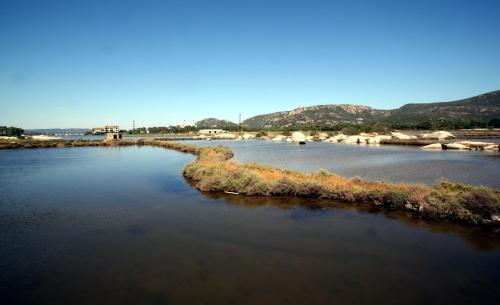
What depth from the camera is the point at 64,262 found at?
11.7 metres

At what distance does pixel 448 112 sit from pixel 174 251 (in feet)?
713

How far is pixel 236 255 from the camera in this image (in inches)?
480

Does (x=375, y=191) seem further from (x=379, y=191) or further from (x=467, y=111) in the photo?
(x=467, y=111)

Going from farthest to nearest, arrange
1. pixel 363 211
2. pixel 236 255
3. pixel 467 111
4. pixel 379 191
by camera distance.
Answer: pixel 467 111
pixel 379 191
pixel 363 211
pixel 236 255

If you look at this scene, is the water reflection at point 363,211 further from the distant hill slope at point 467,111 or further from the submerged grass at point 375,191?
the distant hill slope at point 467,111

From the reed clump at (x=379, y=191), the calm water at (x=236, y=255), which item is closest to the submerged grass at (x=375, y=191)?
the reed clump at (x=379, y=191)

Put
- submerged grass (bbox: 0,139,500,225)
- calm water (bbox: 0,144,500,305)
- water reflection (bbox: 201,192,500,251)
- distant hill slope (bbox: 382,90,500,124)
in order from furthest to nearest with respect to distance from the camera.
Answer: distant hill slope (bbox: 382,90,500,124)
submerged grass (bbox: 0,139,500,225)
water reflection (bbox: 201,192,500,251)
calm water (bbox: 0,144,500,305)

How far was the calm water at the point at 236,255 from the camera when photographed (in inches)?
371

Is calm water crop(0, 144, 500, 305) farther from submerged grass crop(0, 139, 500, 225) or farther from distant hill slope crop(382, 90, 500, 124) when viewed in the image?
distant hill slope crop(382, 90, 500, 124)

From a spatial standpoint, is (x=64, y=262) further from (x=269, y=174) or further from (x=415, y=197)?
(x=415, y=197)

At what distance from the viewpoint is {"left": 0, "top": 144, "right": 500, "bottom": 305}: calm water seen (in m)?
9.43

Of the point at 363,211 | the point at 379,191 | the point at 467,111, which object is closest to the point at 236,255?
the point at 363,211

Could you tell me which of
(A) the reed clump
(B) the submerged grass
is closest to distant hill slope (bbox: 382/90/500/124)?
(B) the submerged grass

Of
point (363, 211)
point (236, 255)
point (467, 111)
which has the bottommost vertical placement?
point (236, 255)
